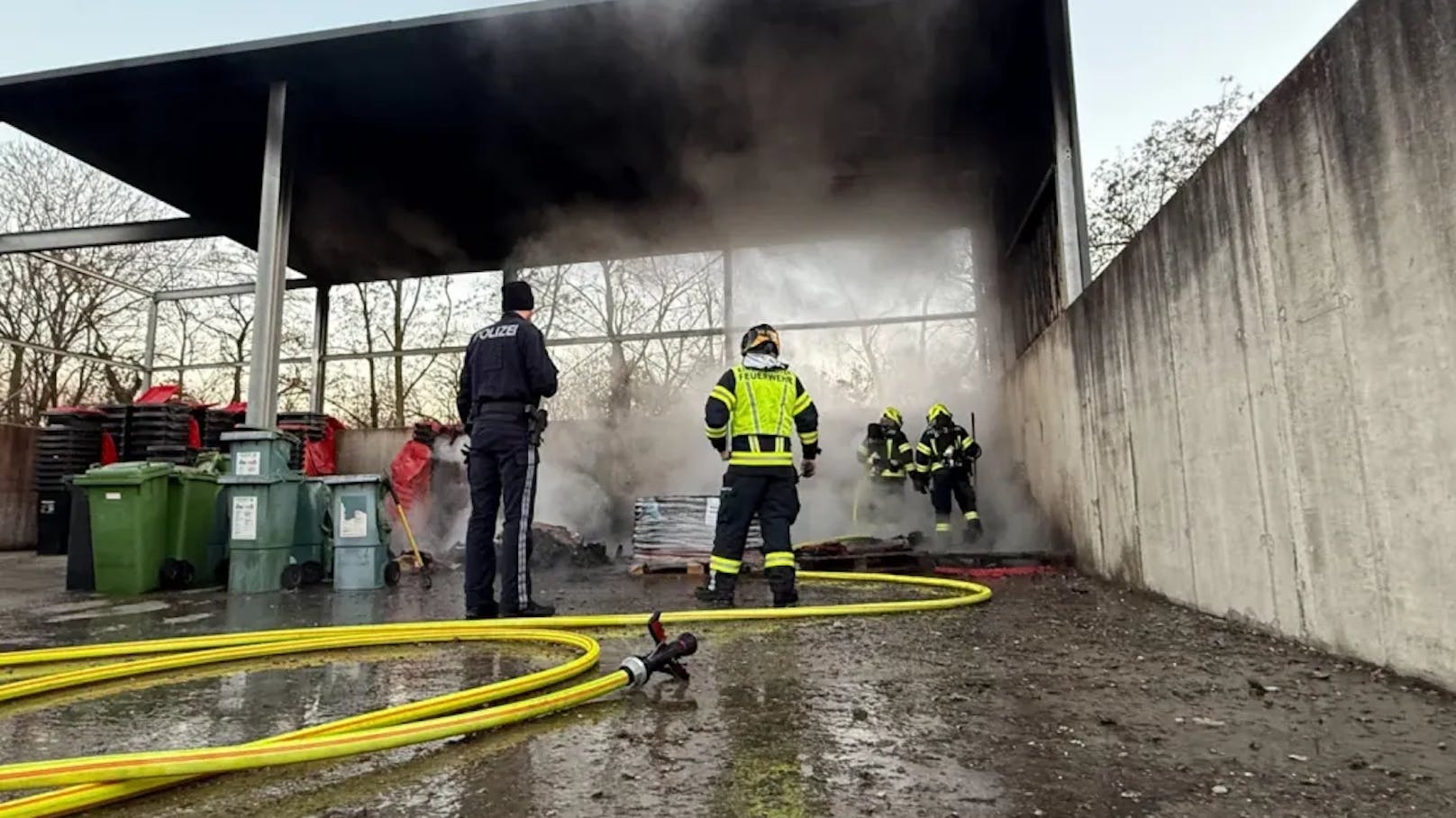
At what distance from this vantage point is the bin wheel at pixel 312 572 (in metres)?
6.14

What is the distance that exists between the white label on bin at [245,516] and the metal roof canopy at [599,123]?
15.0 ft

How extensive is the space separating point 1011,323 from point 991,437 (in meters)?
1.63

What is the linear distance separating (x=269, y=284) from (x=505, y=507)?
17.5 ft

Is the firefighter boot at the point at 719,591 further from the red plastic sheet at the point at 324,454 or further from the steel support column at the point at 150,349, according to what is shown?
the steel support column at the point at 150,349

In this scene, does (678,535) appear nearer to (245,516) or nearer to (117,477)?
(245,516)

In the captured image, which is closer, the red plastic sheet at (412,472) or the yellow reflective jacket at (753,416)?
the yellow reflective jacket at (753,416)

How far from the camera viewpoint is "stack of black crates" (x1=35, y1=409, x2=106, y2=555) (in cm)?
960

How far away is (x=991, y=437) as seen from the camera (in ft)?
34.9

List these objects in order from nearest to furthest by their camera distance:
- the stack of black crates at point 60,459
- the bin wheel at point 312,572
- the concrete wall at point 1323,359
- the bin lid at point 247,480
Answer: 1. the concrete wall at point 1323,359
2. the bin lid at point 247,480
3. the bin wheel at point 312,572
4. the stack of black crates at point 60,459

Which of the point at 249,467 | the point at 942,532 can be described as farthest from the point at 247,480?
the point at 942,532

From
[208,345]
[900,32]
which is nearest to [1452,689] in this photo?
[900,32]

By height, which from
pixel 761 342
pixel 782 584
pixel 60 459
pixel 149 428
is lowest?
pixel 782 584

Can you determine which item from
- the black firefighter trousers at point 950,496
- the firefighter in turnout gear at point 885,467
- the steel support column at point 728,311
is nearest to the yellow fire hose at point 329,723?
the black firefighter trousers at point 950,496

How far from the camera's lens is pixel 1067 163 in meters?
6.86
